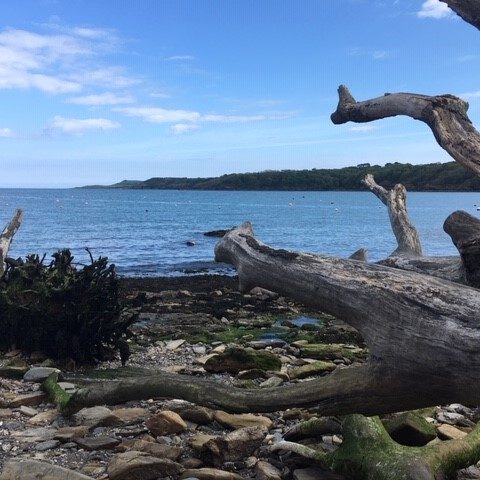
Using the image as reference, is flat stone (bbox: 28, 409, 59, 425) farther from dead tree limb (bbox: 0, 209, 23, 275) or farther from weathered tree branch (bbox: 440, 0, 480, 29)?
dead tree limb (bbox: 0, 209, 23, 275)

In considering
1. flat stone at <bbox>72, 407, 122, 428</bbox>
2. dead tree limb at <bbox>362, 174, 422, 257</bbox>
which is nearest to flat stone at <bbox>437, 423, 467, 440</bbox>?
dead tree limb at <bbox>362, 174, 422, 257</bbox>

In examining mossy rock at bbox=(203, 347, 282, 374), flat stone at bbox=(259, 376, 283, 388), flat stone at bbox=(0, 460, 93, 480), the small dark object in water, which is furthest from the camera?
the small dark object in water

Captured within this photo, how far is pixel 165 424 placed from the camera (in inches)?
223

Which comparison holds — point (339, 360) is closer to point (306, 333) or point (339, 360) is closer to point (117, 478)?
point (306, 333)

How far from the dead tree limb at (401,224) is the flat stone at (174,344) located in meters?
3.93

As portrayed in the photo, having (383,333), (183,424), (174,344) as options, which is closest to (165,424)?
(183,424)

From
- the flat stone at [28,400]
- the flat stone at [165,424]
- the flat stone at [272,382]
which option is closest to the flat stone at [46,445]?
the flat stone at [165,424]

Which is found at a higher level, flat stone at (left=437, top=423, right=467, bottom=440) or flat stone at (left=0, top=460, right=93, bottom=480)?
flat stone at (left=0, top=460, right=93, bottom=480)

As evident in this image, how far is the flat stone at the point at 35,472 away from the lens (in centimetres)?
429

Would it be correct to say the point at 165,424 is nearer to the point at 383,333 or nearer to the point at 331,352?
the point at 383,333

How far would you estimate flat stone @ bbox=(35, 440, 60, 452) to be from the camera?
210 inches

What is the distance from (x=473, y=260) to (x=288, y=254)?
5.46ft

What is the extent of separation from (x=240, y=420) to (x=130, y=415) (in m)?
1.11

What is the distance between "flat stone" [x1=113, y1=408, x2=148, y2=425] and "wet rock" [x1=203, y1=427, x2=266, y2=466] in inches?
46.8
